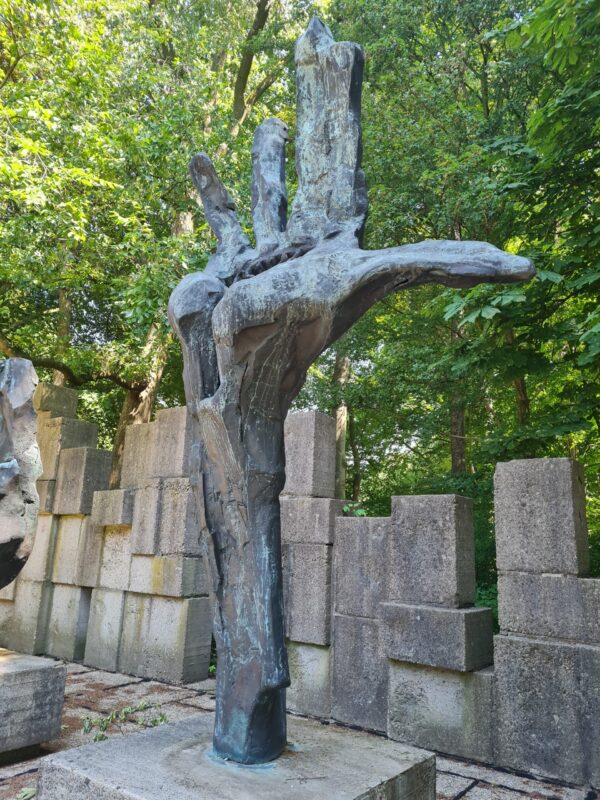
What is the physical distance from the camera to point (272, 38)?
1104 centimetres

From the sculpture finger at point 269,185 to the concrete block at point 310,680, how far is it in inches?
133

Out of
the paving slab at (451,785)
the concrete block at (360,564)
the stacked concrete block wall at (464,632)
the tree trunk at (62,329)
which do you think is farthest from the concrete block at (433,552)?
the tree trunk at (62,329)

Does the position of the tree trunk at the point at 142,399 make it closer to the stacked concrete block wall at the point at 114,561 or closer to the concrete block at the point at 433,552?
the stacked concrete block wall at the point at 114,561

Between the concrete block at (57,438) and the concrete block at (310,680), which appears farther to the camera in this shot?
the concrete block at (57,438)

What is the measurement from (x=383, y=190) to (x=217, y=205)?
5.68 metres

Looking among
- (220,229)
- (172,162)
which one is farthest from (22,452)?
(172,162)

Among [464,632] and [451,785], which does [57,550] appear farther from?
[451,785]

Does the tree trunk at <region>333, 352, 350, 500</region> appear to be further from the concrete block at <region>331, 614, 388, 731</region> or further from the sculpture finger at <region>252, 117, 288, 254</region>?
the sculpture finger at <region>252, 117, 288, 254</region>

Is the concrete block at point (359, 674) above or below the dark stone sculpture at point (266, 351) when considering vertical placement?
below

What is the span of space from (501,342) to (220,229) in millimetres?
3425

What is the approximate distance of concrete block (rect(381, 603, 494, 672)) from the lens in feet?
13.2

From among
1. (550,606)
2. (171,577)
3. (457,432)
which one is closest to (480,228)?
(457,432)

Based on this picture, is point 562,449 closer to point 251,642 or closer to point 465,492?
point 465,492

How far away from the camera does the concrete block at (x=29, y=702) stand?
11.6ft
